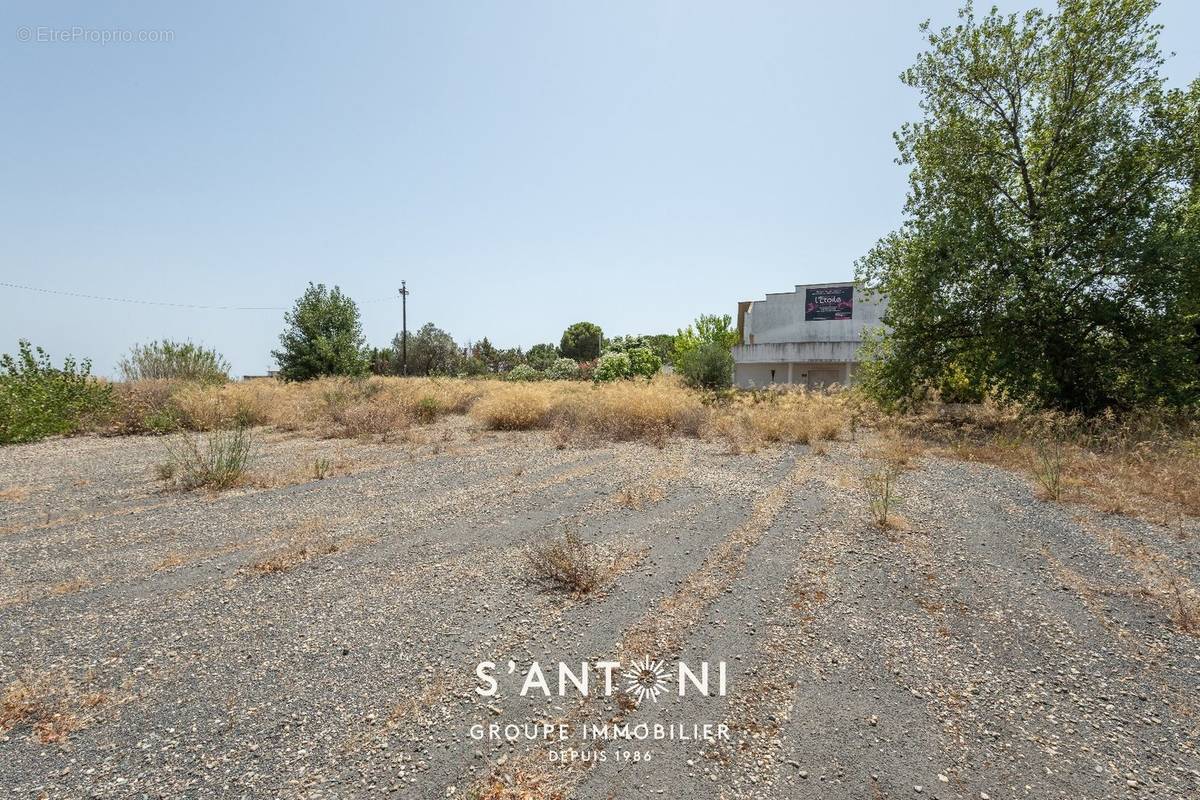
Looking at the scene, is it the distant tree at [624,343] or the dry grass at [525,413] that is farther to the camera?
the distant tree at [624,343]

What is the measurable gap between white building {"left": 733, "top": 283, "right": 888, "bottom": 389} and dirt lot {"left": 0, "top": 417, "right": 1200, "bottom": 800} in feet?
95.5

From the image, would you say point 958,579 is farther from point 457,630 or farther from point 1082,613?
point 457,630

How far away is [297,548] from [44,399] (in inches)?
475

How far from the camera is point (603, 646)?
2840 mm

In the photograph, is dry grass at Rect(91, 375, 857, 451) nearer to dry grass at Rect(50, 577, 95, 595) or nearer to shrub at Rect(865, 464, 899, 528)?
shrub at Rect(865, 464, 899, 528)

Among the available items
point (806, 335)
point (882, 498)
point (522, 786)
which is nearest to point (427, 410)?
point (882, 498)

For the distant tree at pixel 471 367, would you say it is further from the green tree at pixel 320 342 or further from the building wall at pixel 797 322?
the building wall at pixel 797 322

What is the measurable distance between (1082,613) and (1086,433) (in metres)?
8.44

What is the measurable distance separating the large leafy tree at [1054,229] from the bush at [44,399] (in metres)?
19.6

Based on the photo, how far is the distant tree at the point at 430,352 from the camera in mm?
40406

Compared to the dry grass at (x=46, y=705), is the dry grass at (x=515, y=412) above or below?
above

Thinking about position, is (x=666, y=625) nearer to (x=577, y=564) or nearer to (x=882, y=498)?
(x=577, y=564)

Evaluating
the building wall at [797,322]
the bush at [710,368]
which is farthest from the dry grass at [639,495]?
the building wall at [797,322]

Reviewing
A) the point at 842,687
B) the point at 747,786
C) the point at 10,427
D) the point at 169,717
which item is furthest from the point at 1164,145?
the point at 10,427
